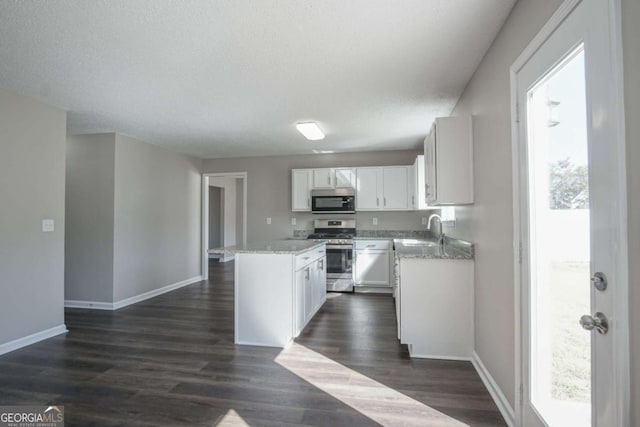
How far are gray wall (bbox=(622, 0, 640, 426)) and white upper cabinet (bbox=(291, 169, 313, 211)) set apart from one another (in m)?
4.78

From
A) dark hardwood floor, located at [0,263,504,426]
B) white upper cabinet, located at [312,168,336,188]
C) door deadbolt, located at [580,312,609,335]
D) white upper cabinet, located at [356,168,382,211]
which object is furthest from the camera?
white upper cabinet, located at [312,168,336,188]

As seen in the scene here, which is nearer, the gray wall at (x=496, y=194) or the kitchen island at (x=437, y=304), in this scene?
the gray wall at (x=496, y=194)

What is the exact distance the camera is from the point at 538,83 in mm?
1484

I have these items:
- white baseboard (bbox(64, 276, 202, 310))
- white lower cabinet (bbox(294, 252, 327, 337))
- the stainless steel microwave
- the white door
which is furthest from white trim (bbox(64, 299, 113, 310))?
the white door

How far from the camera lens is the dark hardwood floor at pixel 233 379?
190cm

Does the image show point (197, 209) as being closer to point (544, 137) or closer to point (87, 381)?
point (87, 381)

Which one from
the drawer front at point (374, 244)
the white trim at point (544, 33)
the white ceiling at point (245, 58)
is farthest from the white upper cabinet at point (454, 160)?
the drawer front at point (374, 244)

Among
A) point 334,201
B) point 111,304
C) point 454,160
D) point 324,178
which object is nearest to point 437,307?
point 454,160

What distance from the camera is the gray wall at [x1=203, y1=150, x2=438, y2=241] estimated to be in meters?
5.60

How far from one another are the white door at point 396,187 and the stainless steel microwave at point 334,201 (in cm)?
55

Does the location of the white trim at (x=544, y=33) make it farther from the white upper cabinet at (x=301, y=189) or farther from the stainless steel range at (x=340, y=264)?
the white upper cabinet at (x=301, y=189)

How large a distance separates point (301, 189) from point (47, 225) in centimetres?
347

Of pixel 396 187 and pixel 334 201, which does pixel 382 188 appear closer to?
pixel 396 187

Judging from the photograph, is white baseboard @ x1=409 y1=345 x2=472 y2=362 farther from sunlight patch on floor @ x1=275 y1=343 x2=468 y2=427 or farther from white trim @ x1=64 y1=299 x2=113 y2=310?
white trim @ x1=64 y1=299 x2=113 y2=310
